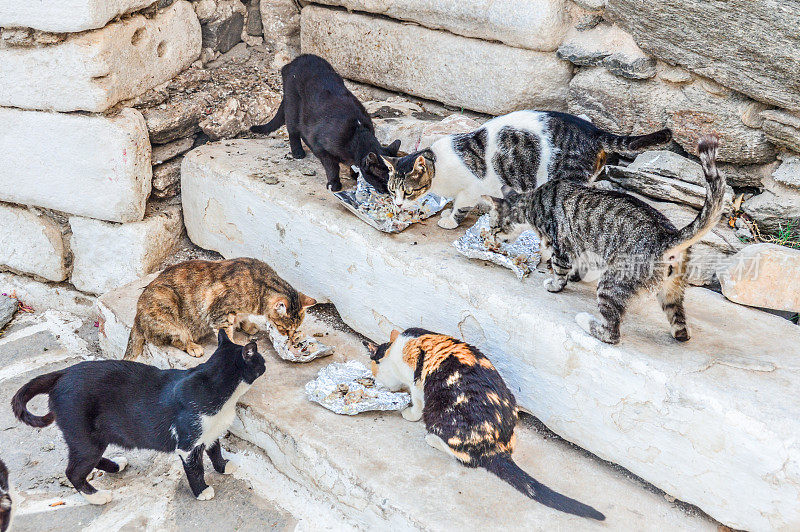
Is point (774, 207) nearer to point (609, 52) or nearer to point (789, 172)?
point (789, 172)

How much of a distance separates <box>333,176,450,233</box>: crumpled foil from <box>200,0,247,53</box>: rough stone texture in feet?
6.83

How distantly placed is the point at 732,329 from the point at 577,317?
0.80 metres

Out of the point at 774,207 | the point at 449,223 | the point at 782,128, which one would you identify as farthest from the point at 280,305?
the point at 782,128

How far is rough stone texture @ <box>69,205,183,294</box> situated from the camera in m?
5.19

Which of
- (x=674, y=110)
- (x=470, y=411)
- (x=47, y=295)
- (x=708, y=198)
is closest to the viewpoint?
(x=708, y=198)

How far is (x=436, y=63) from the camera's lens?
534 cm

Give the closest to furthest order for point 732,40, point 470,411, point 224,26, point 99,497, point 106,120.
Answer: point 470,411
point 99,497
point 732,40
point 106,120
point 224,26

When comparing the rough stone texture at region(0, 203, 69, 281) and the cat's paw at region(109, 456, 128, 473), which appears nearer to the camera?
the cat's paw at region(109, 456, 128, 473)

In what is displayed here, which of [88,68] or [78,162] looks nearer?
[88,68]

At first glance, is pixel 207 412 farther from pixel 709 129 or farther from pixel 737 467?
pixel 709 129

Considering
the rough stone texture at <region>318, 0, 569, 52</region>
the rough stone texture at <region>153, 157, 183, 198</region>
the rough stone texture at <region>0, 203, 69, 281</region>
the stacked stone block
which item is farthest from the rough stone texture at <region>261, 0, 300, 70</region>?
the rough stone texture at <region>0, 203, 69, 281</region>

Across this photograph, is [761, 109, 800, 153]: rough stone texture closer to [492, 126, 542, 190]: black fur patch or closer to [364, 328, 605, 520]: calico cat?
[492, 126, 542, 190]: black fur patch

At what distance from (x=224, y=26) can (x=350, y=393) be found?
140 inches

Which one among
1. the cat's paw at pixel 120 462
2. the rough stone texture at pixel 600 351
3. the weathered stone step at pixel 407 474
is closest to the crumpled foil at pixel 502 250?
the rough stone texture at pixel 600 351
